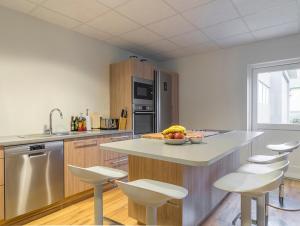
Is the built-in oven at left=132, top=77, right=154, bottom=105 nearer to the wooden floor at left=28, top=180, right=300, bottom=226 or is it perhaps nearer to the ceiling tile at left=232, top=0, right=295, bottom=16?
the wooden floor at left=28, top=180, right=300, bottom=226

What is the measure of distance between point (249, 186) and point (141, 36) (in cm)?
284

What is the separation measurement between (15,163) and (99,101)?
176 cm

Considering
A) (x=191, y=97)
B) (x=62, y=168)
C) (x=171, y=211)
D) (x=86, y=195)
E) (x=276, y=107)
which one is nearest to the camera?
(x=171, y=211)

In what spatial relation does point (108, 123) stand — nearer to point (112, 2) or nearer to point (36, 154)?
point (36, 154)

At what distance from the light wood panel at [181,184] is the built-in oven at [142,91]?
1715 mm

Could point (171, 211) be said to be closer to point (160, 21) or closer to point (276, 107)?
point (160, 21)

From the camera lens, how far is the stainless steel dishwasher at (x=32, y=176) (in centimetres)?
193

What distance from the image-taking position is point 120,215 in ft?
7.12

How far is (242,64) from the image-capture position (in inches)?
147

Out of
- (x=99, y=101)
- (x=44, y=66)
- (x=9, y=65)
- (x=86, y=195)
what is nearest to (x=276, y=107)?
(x=99, y=101)

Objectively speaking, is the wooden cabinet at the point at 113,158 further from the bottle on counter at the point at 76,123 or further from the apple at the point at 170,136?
the apple at the point at 170,136

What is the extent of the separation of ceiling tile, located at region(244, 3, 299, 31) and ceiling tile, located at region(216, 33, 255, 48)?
348mm

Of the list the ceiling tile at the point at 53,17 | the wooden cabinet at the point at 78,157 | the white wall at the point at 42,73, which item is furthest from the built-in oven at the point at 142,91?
the ceiling tile at the point at 53,17

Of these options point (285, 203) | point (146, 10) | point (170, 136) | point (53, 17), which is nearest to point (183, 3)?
point (146, 10)
